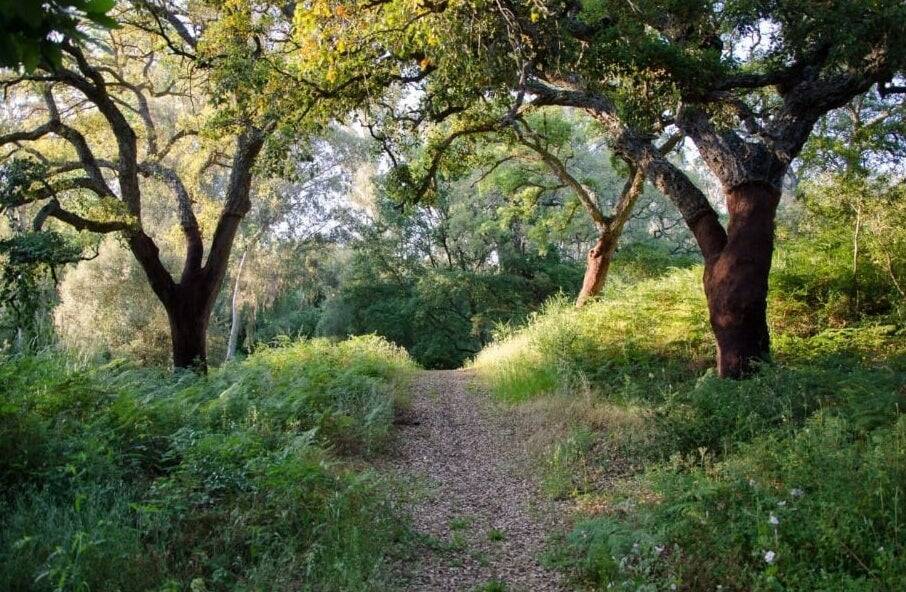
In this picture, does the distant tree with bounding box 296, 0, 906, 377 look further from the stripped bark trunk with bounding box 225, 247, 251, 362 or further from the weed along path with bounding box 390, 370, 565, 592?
the stripped bark trunk with bounding box 225, 247, 251, 362

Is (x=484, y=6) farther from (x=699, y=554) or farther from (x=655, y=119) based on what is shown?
(x=699, y=554)

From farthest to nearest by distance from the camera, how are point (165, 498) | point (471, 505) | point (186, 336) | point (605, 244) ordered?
point (605, 244)
point (186, 336)
point (471, 505)
point (165, 498)

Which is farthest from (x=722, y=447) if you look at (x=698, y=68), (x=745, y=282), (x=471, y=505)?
(x=698, y=68)

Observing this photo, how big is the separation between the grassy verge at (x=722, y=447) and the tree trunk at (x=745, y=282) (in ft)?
1.76

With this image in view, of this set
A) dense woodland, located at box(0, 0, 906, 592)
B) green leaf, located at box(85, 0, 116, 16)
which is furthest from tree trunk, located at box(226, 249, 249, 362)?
green leaf, located at box(85, 0, 116, 16)

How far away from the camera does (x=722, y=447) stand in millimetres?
5617

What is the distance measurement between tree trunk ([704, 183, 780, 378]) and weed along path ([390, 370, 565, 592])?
2719mm

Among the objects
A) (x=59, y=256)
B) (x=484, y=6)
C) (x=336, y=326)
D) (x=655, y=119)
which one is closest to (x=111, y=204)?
(x=59, y=256)

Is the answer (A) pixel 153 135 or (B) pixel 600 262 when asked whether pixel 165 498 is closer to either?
(A) pixel 153 135

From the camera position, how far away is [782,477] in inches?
168

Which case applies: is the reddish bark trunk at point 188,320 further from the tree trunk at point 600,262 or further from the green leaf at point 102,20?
the green leaf at point 102,20

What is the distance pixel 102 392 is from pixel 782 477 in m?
5.28

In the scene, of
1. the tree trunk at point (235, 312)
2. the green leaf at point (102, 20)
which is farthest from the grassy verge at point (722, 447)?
the tree trunk at point (235, 312)

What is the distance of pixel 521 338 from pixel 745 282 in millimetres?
6506
